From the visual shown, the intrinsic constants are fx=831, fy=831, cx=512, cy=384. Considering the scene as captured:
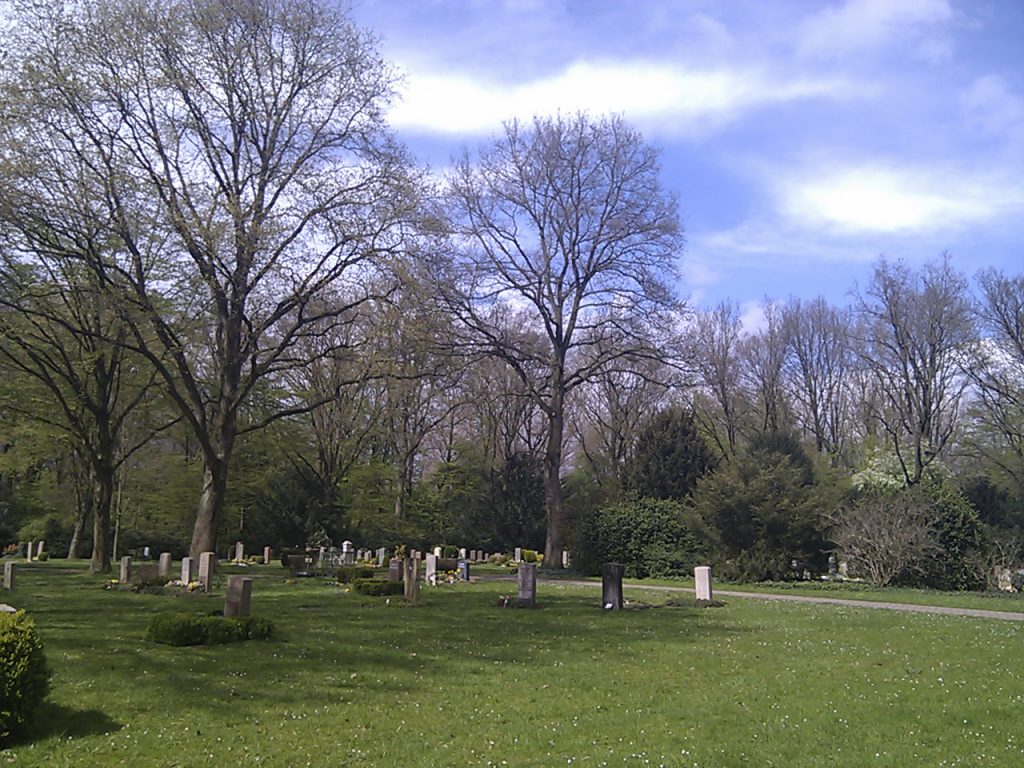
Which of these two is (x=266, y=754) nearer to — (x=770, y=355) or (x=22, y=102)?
(x=22, y=102)

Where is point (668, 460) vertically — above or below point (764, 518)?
above

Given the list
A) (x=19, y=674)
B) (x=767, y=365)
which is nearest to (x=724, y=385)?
(x=767, y=365)

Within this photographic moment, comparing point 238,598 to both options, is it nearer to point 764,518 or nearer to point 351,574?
point 351,574

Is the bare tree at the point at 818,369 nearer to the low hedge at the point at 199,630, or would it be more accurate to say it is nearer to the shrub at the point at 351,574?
the shrub at the point at 351,574

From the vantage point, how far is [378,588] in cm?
2030

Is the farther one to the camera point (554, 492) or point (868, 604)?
point (554, 492)

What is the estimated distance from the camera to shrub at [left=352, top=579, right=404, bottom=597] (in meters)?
20.3

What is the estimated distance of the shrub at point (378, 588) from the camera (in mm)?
20312

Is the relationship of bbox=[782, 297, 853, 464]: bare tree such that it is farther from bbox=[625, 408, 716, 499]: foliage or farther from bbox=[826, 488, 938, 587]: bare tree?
bbox=[826, 488, 938, 587]: bare tree

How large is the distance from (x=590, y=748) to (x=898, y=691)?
157 inches

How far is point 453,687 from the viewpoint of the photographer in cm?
918

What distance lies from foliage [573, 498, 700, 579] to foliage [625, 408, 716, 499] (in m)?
3.73

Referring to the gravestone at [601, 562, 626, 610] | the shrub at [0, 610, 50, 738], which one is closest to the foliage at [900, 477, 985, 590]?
the gravestone at [601, 562, 626, 610]

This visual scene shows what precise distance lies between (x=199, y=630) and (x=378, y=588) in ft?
30.0
